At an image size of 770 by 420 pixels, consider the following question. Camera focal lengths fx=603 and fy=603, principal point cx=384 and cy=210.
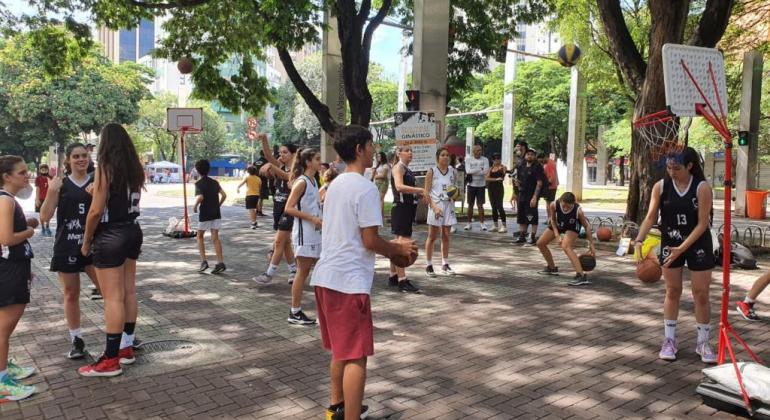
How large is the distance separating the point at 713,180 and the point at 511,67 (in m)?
15.7

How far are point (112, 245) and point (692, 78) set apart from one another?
466cm

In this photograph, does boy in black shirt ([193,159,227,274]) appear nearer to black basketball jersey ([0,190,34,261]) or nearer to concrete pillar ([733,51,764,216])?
black basketball jersey ([0,190,34,261])

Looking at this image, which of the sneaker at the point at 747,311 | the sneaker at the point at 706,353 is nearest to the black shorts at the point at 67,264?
the sneaker at the point at 706,353

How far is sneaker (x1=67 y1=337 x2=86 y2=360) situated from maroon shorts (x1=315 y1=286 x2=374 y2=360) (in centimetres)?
290

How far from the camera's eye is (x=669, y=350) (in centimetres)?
520

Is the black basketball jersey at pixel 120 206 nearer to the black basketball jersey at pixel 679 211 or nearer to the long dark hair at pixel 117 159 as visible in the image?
the long dark hair at pixel 117 159

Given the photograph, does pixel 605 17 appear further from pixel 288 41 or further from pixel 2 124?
pixel 2 124

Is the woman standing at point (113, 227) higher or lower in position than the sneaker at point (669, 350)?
higher

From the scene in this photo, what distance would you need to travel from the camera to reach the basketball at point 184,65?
678 inches

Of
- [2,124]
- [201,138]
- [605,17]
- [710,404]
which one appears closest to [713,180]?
[605,17]

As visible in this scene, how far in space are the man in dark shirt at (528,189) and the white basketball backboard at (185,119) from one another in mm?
8193

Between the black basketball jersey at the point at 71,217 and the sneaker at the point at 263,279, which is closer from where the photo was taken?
the black basketball jersey at the point at 71,217

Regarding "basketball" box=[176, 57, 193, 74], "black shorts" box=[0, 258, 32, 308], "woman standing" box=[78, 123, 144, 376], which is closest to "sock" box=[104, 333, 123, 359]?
"woman standing" box=[78, 123, 144, 376]

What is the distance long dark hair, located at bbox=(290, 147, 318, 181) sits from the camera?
253 inches
